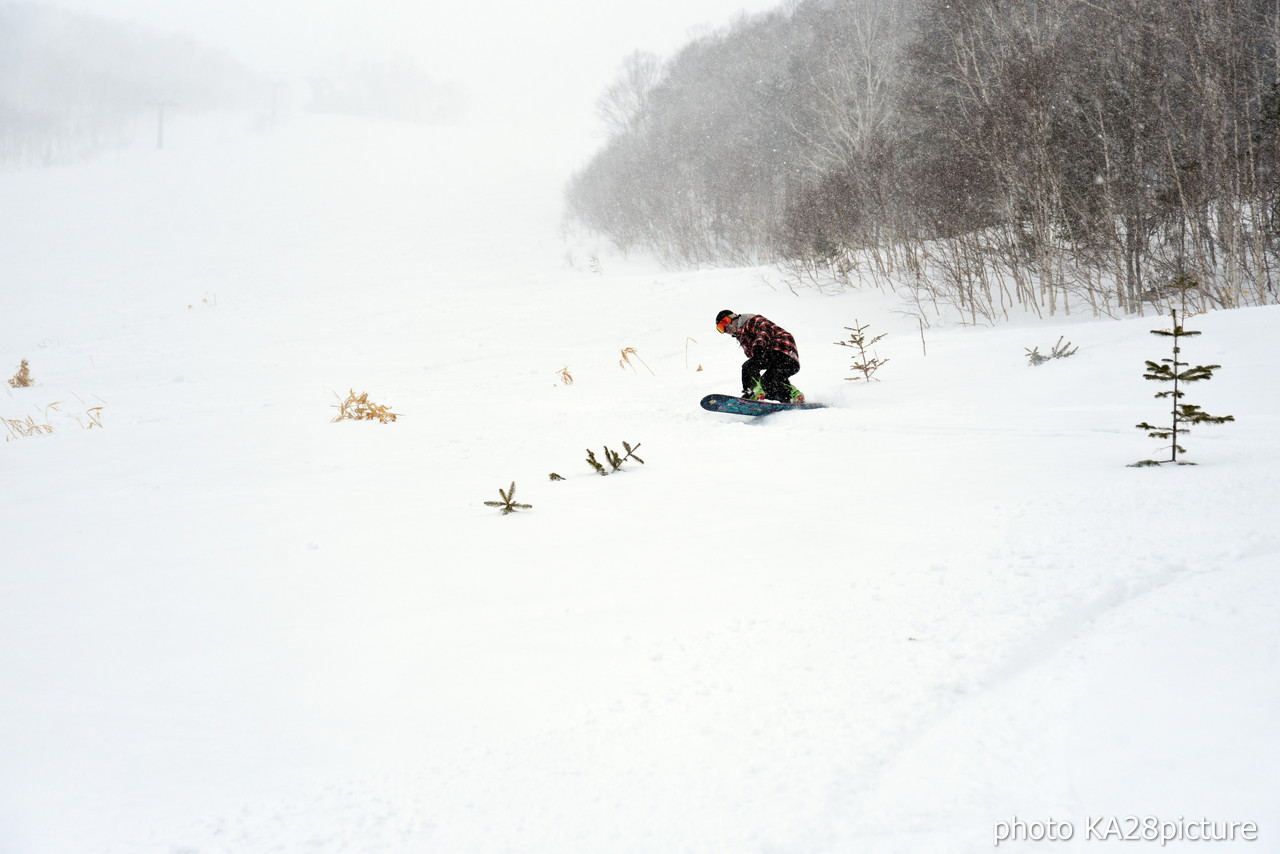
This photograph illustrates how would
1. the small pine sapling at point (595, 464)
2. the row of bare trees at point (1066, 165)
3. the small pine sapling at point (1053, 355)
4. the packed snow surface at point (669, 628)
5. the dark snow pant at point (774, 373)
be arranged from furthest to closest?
the row of bare trees at point (1066, 165), the dark snow pant at point (774, 373), the small pine sapling at point (1053, 355), the small pine sapling at point (595, 464), the packed snow surface at point (669, 628)

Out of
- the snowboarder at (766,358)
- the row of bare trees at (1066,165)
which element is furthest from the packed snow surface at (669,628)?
the row of bare trees at (1066,165)

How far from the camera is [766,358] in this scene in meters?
7.00

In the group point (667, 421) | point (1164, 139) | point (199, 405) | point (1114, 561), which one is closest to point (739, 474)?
point (1114, 561)

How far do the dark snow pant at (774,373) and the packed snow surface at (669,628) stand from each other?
551 mm

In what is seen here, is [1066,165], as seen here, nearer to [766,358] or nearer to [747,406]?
[766,358]

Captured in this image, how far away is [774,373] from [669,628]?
16.2ft

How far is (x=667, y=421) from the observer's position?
6910 millimetres

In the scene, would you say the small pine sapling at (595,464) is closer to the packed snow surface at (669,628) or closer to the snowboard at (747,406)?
the packed snow surface at (669,628)

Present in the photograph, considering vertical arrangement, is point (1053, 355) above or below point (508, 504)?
above

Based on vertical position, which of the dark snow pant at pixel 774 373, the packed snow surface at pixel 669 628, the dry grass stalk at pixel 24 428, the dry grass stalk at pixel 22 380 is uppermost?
the dry grass stalk at pixel 22 380

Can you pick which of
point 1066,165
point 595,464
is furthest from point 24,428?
point 1066,165

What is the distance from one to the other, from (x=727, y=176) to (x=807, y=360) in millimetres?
22283

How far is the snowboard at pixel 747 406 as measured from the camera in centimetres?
663

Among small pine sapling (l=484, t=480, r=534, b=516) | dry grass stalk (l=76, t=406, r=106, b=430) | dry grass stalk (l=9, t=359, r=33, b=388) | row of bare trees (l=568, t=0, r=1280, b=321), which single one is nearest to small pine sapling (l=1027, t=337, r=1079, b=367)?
row of bare trees (l=568, t=0, r=1280, b=321)
